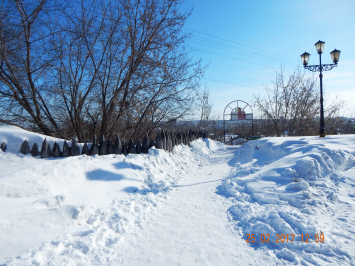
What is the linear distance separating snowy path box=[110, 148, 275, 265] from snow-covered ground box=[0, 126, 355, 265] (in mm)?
13

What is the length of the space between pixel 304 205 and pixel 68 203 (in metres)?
4.00

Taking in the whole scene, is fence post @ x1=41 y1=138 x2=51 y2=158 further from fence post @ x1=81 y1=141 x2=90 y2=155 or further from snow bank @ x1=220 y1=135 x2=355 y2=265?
snow bank @ x1=220 y1=135 x2=355 y2=265

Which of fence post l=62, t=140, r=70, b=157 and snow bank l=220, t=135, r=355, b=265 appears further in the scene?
fence post l=62, t=140, r=70, b=157

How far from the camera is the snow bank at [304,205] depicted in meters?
2.45

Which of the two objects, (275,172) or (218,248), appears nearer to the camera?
(218,248)

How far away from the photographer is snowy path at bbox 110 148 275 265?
7.77 feet

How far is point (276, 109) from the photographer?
17.7 metres

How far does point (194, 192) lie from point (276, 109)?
51.3ft

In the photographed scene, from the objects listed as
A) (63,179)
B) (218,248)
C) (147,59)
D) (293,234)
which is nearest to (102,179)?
(63,179)

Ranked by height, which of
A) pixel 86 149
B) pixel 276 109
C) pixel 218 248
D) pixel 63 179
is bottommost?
pixel 218 248

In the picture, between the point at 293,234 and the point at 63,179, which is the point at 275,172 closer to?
the point at 293,234

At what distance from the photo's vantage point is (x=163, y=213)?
3662mm

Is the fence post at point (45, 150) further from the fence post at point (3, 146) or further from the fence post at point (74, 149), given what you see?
the fence post at point (3, 146)

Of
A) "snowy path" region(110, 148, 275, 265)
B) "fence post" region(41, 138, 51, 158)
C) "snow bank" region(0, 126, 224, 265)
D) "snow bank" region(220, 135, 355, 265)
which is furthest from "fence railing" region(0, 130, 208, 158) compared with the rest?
"snow bank" region(220, 135, 355, 265)
